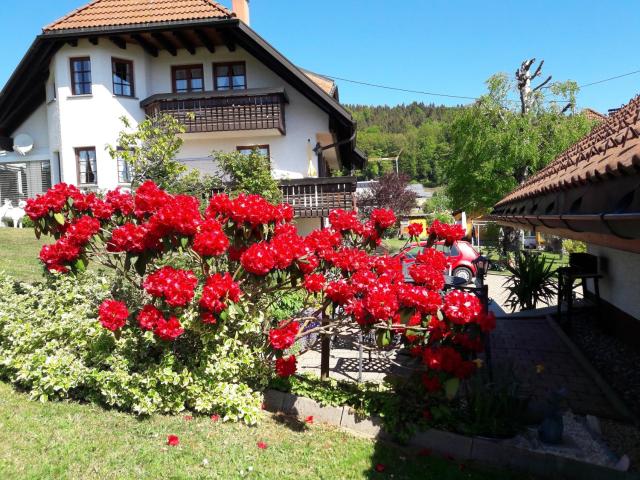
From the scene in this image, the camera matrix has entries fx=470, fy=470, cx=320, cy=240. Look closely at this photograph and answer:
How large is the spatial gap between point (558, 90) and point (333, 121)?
10.6 meters

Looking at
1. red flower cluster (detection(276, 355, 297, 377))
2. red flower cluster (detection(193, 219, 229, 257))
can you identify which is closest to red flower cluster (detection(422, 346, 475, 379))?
red flower cluster (detection(276, 355, 297, 377))

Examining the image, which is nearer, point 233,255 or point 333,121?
point 233,255

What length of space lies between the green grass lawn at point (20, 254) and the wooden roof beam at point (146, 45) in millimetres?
7148

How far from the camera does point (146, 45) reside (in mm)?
16109

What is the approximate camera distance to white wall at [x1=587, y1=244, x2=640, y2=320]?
6230mm

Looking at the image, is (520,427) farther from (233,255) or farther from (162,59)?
(162,59)

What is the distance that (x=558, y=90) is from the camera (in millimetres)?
19844

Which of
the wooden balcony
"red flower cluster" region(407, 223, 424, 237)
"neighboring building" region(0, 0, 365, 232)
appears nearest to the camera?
"red flower cluster" region(407, 223, 424, 237)

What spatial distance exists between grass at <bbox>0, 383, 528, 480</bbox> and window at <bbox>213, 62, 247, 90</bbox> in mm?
13622

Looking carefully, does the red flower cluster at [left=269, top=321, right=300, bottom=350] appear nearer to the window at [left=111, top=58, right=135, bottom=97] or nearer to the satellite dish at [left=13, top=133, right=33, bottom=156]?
the window at [left=111, top=58, right=135, bottom=97]

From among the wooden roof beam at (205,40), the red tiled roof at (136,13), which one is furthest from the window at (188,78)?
the red tiled roof at (136,13)

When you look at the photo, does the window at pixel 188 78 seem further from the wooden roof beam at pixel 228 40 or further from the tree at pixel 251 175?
the tree at pixel 251 175

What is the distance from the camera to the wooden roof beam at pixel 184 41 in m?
15.2

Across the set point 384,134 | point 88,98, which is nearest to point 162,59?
point 88,98
